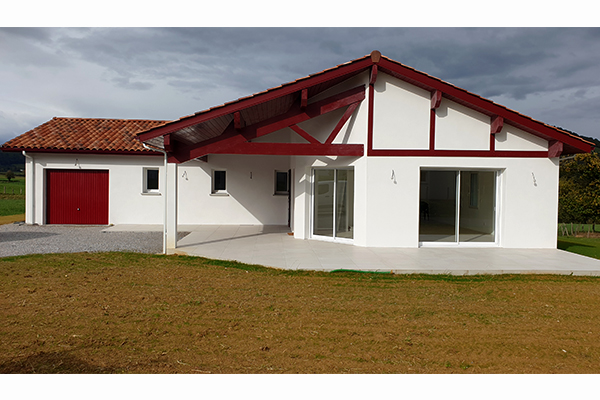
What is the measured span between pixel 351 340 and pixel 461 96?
8.11 m

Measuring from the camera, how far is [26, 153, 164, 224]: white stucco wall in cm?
1504

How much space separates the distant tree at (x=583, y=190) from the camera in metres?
19.4

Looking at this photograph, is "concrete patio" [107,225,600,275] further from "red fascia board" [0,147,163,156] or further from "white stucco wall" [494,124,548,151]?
"red fascia board" [0,147,163,156]

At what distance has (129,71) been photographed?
781 inches

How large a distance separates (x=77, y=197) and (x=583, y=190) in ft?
80.8

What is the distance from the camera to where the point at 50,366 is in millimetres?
3693

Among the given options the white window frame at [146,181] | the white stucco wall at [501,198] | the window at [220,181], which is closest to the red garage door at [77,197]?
the white window frame at [146,181]

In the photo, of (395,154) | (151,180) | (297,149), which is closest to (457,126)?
(395,154)

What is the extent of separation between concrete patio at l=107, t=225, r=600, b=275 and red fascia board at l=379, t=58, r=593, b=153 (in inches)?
120

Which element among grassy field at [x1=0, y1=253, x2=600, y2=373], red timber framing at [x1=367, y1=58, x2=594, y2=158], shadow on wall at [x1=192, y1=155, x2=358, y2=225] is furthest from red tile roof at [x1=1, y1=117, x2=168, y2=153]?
red timber framing at [x1=367, y1=58, x2=594, y2=158]

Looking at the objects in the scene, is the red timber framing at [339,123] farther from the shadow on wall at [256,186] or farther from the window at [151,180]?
the window at [151,180]

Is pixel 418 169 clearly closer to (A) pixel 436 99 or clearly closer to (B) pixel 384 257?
(A) pixel 436 99

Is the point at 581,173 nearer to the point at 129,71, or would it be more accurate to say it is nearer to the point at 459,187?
the point at 459,187

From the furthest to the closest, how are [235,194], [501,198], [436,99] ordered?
[235,194]
[501,198]
[436,99]
